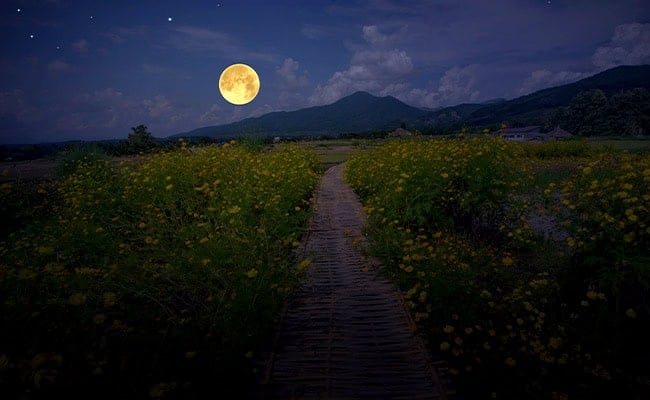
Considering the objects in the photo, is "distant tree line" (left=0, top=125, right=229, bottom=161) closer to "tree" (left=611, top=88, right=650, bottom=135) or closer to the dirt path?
the dirt path

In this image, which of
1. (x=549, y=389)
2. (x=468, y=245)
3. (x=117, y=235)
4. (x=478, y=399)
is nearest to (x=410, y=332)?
(x=478, y=399)

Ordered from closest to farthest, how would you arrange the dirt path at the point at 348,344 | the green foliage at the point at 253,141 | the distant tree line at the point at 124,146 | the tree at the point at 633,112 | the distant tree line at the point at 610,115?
the dirt path at the point at 348,344 → the distant tree line at the point at 124,146 → the green foliage at the point at 253,141 → the tree at the point at 633,112 → the distant tree line at the point at 610,115

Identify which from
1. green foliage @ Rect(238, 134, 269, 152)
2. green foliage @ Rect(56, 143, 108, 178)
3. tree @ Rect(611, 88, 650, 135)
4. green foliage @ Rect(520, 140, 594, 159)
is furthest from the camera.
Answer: tree @ Rect(611, 88, 650, 135)

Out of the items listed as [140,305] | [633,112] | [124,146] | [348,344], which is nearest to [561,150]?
[348,344]

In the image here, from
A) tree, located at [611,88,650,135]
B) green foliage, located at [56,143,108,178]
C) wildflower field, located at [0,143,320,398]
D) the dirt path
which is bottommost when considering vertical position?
the dirt path

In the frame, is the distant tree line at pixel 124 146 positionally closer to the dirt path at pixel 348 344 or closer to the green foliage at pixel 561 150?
the dirt path at pixel 348 344

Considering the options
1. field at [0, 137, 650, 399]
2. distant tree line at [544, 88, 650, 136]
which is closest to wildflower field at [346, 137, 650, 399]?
field at [0, 137, 650, 399]

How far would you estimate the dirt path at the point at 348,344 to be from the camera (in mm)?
2941

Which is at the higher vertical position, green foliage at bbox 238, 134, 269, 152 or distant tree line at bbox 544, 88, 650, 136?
distant tree line at bbox 544, 88, 650, 136

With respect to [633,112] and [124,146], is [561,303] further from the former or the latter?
[633,112]

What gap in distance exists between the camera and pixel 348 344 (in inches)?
140

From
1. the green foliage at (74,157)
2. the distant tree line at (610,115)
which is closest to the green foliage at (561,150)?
the green foliage at (74,157)

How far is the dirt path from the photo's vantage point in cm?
294

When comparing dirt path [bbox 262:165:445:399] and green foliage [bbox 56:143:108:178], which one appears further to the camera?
green foliage [bbox 56:143:108:178]
